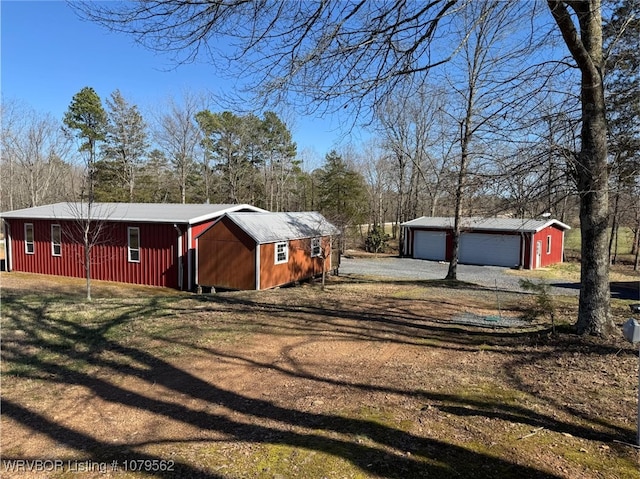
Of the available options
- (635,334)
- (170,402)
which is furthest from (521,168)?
(170,402)

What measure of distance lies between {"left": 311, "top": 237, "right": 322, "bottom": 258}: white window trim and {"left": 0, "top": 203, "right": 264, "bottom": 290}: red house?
373cm

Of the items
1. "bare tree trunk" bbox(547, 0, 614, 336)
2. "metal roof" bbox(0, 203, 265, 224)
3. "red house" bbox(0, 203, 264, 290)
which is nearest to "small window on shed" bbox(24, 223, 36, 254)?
"red house" bbox(0, 203, 264, 290)

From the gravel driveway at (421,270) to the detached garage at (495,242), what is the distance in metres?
1.09

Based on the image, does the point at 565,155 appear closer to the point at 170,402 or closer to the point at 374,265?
the point at 170,402

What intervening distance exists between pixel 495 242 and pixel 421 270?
613 centimetres

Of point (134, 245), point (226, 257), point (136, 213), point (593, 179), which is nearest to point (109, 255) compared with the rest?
point (134, 245)

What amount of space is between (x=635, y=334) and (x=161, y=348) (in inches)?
224

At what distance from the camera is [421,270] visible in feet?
80.9

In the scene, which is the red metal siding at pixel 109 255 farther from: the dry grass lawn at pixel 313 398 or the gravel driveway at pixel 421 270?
the dry grass lawn at pixel 313 398

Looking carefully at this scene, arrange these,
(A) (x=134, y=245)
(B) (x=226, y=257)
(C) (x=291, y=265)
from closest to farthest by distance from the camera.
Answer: (B) (x=226, y=257) < (C) (x=291, y=265) < (A) (x=134, y=245)

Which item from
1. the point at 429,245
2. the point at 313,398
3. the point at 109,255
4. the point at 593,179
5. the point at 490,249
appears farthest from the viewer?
the point at 429,245

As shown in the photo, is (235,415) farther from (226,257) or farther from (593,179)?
(226,257)

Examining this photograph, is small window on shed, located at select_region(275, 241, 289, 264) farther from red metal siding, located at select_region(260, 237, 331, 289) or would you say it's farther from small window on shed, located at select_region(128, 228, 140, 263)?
small window on shed, located at select_region(128, 228, 140, 263)

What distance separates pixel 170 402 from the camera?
439 centimetres
